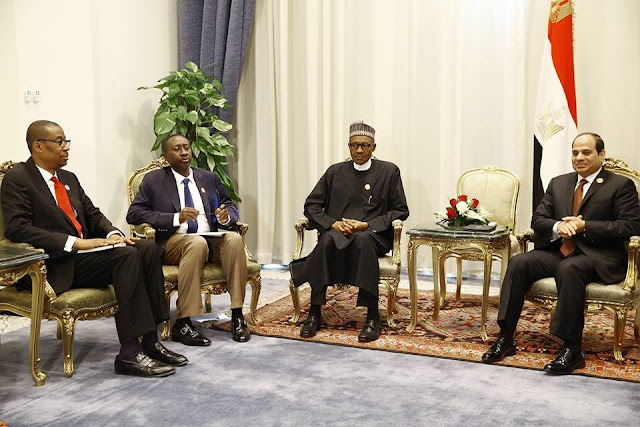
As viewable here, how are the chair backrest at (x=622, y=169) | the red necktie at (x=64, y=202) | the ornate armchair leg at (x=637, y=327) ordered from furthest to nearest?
the chair backrest at (x=622, y=169) < the ornate armchair leg at (x=637, y=327) < the red necktie at (x=64, y=202)

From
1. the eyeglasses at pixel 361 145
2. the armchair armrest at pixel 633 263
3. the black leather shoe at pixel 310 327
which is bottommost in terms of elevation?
the black leather shoe at pixel 310 327

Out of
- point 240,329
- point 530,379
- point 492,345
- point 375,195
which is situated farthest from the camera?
point 375,195

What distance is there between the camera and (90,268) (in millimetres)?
3631

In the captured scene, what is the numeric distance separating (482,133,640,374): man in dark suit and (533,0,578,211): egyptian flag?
1071mm

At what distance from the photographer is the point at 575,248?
3.87 meters

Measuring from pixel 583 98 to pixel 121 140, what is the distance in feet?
12.3

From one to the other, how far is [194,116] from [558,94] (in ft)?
9.31

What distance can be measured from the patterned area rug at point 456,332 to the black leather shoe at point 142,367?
884mm

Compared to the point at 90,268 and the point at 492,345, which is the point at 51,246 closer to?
the point at 90,268

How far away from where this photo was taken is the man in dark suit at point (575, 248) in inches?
141

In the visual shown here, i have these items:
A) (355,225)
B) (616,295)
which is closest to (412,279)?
(355,225)

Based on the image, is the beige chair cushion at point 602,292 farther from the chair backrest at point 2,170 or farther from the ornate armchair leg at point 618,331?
the chair backrest at point 2,170

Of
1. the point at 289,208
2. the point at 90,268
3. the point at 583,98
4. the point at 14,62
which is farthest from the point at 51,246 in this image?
the point at 583,98

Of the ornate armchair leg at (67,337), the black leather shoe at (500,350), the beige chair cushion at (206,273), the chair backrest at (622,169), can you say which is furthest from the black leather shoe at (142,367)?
the chair backrest at (622,169)
